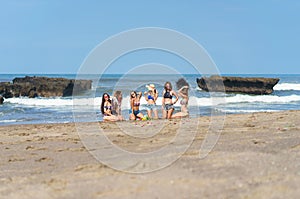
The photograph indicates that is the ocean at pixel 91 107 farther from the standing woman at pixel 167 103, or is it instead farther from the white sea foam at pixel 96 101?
the standing woman at pixel 167 103

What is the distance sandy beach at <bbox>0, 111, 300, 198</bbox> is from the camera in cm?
415

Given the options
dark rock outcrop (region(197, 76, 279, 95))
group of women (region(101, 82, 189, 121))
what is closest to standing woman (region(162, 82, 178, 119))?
group of women (region(101, 82, 189, 121))

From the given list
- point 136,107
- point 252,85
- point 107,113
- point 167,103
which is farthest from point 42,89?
point 167,103

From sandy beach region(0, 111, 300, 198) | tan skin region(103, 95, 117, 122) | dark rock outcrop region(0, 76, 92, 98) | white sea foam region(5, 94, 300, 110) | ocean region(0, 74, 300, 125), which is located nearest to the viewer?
sandy beach region(0, 111, 300, 198)

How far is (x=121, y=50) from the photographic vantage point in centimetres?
827

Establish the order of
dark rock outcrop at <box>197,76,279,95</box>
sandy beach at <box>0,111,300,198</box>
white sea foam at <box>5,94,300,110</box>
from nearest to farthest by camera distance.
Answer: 1. sandy beach at <box>0,111,300,198</box>
2. white sea foam at <box>5,94,300,110</box>
3. dark rock outcrop at <box>197,76,279,95</box>

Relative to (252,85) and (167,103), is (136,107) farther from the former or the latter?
(252,85)

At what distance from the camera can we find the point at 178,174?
4.78 metres

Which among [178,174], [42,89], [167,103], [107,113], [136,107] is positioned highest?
[42,89]

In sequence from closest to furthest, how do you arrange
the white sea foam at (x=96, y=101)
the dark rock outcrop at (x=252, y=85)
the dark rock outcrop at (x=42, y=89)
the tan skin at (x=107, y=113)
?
the tan skin at (x=107, y=113), the white sea foam at (x=96, y=101), the dark rock outcrop at (x=42, y=89), the dark rock outcrop at (x=252, y=85)

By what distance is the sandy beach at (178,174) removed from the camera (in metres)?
4.15

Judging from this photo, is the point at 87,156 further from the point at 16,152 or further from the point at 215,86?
the point at 215,86

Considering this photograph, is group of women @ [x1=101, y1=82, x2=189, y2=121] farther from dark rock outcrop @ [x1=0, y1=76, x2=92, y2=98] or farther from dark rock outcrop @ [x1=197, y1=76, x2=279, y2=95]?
dark rock outcrop @ [x1=197, y1=76, x2=279, y2=95]

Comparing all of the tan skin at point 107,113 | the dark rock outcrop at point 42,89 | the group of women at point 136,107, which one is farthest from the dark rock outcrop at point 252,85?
the tan skin at point 107,113
